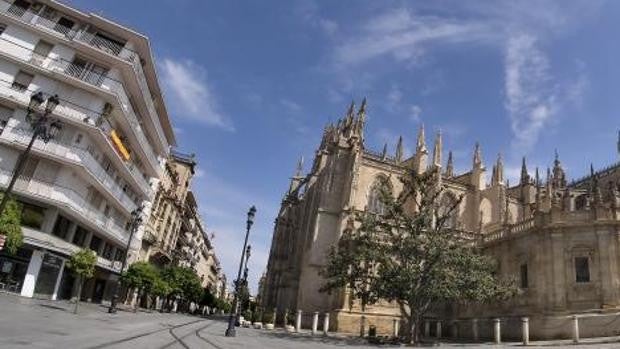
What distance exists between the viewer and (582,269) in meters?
26.0

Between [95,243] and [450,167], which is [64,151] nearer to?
[95,243]

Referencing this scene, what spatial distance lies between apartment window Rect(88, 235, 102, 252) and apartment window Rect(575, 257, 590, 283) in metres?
29.5

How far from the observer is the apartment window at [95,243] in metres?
32.9

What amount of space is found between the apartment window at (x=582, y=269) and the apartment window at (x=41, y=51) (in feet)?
104

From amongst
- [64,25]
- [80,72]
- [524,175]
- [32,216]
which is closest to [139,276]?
[32,216]

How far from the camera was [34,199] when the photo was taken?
2583cm

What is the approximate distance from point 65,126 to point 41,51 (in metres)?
4.78

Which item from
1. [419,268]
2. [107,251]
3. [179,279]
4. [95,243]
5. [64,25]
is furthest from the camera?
[179,279]

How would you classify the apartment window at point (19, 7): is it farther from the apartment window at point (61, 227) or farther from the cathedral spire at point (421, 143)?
the cathedral spire at point (421, 143)

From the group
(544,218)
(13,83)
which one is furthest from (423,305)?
(13,83)

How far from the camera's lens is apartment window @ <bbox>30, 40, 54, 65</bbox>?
27984mm

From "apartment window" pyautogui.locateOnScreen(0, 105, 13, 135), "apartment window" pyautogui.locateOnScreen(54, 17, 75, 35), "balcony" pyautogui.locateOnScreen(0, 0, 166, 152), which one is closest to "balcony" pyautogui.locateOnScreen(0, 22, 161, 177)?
"balcony" pyautogui.locateOnScreen(0, 0, 166, 152)

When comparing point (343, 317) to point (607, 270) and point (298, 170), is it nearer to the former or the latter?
point (607, 270)

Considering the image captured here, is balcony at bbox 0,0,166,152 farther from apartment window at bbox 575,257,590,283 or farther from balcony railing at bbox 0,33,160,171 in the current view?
apartment window at bbox 575,257,590,283
